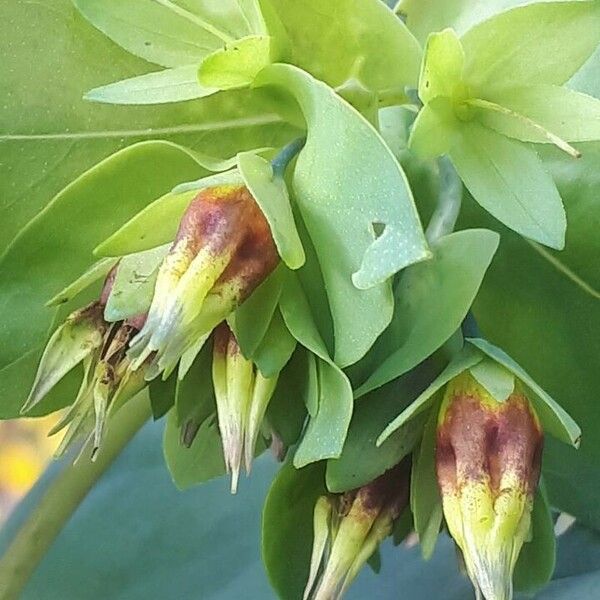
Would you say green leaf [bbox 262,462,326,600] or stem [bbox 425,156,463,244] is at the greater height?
stem [bbox 425,156,463,244]

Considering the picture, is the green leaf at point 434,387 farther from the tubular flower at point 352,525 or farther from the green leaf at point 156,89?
the green leaf at point 156,89

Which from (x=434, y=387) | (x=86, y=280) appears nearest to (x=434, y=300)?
(x=434, y=387)

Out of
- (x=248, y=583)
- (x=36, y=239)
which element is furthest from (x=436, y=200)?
(x=248, y=583)

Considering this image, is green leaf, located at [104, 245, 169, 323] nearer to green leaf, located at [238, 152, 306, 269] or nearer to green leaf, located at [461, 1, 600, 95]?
green leaf, located at [238, 152, 306, 269]

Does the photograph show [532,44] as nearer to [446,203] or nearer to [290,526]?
[446,203]

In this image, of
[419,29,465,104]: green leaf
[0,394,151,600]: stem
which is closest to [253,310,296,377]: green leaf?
[419,29,465,104]: green leaf

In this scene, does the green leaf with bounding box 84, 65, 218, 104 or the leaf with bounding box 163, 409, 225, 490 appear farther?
the leaf with bounding box 163, 409, 225, 490
